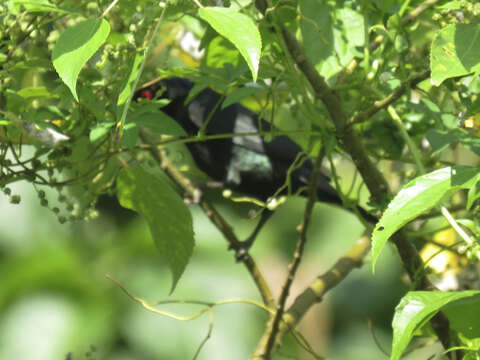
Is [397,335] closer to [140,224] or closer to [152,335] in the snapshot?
[152,335]

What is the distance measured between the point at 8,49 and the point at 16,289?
225 centimetres

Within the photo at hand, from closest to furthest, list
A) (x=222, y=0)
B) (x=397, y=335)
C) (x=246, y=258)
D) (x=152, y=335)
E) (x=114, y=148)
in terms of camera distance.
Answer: (x=397, y=335)
(x=222, y=0)
(x=114, y=148)
(x=246, y=258)
(x=152, y=335)

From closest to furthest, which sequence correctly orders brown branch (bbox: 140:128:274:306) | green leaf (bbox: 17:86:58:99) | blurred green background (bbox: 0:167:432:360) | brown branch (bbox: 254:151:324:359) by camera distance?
green leaf (bbox: 17:86:58:99) < brown branch (bbox: 254:151:324:359) < brown branch (bbox: 140:128:274:306) < blurred green background (bbox: 0:167:432:360)

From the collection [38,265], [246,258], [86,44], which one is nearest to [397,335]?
[86,44]

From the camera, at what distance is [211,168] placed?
239 cm

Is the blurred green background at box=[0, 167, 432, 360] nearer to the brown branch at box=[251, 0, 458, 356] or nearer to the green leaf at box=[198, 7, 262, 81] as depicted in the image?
the brown branch at box=[251, 0, 458, 356]

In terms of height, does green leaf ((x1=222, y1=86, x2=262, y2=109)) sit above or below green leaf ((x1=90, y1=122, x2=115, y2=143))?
below

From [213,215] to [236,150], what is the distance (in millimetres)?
608

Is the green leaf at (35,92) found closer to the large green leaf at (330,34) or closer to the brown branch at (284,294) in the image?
the large green leaf at (330,34)

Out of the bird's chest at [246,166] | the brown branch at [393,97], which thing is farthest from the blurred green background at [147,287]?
the brown branch at [393,97]

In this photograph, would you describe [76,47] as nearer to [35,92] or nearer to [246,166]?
[35,92]

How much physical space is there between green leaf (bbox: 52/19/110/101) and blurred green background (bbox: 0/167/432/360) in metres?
2.21

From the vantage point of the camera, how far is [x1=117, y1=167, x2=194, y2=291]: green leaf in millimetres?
1168

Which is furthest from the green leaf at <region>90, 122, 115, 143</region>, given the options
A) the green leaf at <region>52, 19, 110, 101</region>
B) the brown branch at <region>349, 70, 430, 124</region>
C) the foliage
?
the brown branch at <region>349, 70, 430, 124</region>
